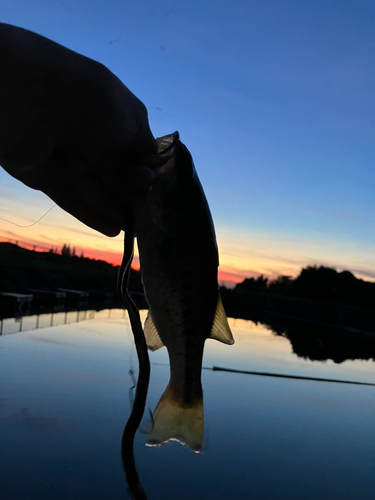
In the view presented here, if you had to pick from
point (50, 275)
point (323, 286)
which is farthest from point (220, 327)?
point (323, 286)

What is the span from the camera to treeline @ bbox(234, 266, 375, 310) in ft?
150

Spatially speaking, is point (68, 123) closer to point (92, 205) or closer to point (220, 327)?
point (92, 205)

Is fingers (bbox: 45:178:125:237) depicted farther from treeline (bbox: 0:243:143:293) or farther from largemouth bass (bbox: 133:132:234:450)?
treeline (bbox: 0:243:143:293)

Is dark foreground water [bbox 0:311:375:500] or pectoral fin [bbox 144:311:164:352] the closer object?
pectoral fin [bbox 144:311:164:352]

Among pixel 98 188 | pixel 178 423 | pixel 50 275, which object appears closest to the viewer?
pixel 98 188

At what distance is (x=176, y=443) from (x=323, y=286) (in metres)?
46.8

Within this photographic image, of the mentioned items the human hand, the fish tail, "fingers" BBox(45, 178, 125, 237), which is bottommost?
the fish tail

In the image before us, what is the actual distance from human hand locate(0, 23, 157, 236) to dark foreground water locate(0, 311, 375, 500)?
911mm

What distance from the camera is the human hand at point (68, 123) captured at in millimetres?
1276

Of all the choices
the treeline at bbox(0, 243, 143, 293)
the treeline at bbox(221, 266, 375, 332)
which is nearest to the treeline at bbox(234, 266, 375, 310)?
the treeline at bbox(221, 266, 375, 332)

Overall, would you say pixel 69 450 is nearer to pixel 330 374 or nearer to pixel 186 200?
pixel 186 200

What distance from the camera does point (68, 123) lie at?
135cm

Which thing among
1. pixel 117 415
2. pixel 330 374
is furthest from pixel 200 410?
pixel 330 374

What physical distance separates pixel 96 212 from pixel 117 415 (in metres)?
4.09
